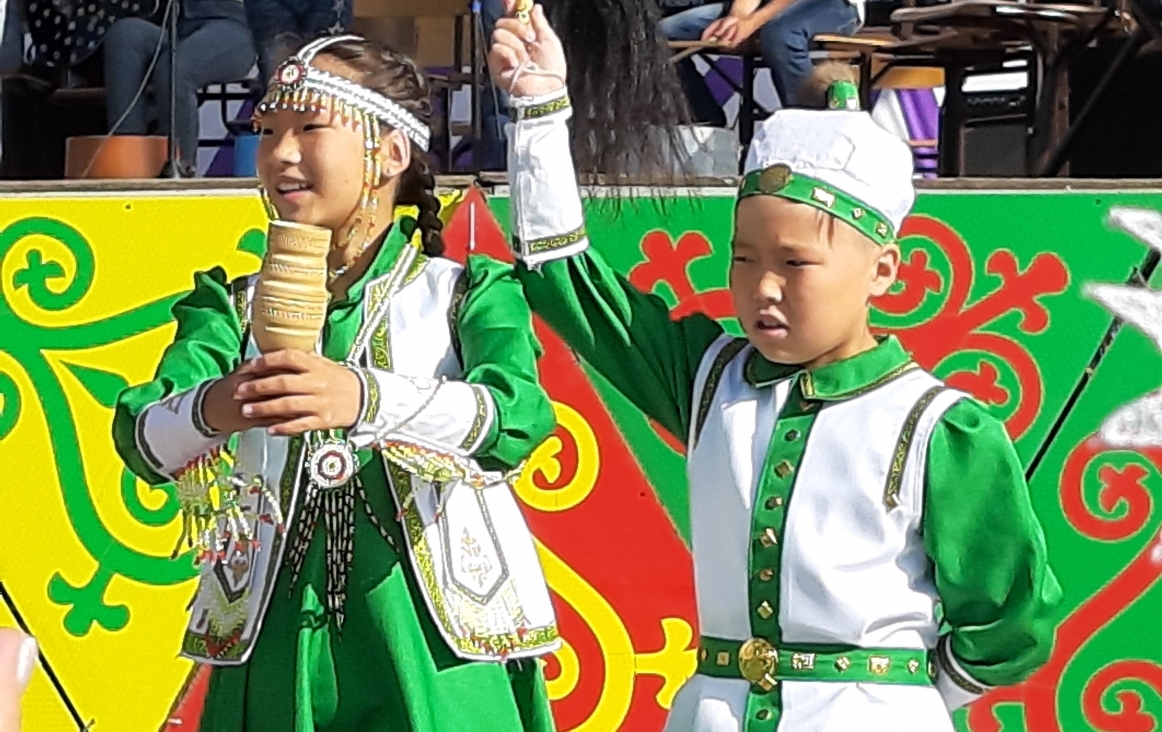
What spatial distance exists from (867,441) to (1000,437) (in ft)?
0.46

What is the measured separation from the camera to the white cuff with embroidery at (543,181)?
2.32 meters

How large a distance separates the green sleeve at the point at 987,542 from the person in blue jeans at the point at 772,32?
196 cm

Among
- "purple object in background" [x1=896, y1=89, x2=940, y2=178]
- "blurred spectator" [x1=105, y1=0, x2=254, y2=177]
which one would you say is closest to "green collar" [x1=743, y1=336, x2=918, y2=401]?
"blurred spectator" [x1=105, y1=0, x2=254, y2=177]

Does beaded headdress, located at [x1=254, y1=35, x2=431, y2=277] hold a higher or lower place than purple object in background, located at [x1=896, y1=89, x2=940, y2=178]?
higher

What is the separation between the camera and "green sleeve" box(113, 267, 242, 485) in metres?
2.31

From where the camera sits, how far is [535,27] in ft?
7.73

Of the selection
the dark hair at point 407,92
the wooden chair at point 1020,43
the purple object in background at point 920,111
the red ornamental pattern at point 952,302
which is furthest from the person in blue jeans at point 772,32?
the dark hair at point 407,92

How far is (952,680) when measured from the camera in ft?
7.29

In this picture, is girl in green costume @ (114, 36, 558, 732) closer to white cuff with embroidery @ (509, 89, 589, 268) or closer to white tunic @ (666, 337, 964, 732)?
white cuff with embroidery @ (509, 89, 589, 268)

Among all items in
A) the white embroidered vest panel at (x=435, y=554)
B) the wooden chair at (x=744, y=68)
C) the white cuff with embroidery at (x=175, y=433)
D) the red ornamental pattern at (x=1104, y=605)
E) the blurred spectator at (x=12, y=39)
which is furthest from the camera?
the blurred spectator at (x=12, y=39)

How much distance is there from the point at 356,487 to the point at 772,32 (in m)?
2.02

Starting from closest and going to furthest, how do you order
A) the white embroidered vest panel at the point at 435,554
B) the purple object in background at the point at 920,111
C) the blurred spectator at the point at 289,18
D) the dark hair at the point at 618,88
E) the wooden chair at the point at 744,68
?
the white embroidered vest panel at the point at 435,554, the dark hair at the point at 618,88, the wooden chair at the point at 744,68, the blurred spectator at the point at 289,18, the purple object in background at the point at 920,111

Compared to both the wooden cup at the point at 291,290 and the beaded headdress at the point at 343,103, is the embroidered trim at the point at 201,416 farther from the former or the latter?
the beaded headdress at the point at 343,103

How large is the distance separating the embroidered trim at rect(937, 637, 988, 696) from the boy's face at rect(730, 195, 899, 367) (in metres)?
0.35
